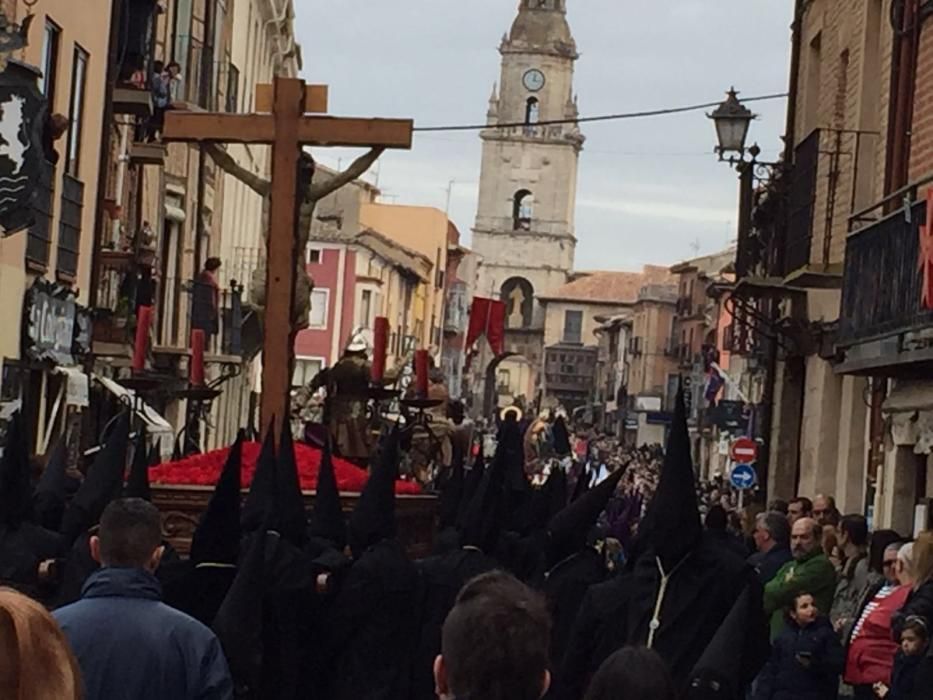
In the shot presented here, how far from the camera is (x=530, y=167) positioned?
155125 mm

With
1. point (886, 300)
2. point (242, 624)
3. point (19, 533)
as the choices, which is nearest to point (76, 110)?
point (886, 300)

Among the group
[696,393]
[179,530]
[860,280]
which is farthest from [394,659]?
[696,393]

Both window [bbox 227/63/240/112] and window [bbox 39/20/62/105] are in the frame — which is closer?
window [bbox 39/20/62/105]

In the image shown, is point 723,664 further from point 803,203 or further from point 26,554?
point 803,203

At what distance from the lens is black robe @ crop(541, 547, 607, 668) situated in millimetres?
11211

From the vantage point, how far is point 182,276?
1583 inches

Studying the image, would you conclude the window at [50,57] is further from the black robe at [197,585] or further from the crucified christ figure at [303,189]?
the black robe at [197,585]

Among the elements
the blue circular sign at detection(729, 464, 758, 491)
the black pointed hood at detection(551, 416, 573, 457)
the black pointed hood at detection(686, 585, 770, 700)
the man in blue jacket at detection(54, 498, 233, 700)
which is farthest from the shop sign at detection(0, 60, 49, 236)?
the blue circular sign at detection(729, 464, 758, 491)

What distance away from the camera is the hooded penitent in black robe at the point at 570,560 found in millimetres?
11148

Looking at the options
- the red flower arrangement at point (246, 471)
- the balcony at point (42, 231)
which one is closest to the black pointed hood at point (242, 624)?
the red flower arrangement at point (246, 471)

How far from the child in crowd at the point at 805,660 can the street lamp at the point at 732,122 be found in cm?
1489

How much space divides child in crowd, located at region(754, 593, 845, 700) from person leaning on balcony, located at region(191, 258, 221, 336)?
26269 millimetres

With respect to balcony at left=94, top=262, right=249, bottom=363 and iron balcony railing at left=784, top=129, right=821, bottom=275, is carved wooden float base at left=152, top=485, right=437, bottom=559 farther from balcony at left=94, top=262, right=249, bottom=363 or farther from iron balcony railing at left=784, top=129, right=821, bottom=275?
balcony at left=94, top=262, right=249, bottom=363

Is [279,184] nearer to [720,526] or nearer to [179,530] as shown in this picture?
[179,530]
